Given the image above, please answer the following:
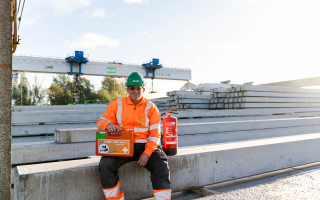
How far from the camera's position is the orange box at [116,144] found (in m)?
2.70

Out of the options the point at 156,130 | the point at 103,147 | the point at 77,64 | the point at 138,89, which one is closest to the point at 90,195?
the point at 103,147

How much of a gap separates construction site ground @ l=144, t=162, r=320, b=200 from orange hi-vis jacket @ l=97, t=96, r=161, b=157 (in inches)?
40.4

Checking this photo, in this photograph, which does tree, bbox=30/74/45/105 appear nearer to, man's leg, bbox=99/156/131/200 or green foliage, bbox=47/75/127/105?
green foliage, bbox=47/75/127/105

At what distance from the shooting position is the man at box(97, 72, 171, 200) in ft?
8.79

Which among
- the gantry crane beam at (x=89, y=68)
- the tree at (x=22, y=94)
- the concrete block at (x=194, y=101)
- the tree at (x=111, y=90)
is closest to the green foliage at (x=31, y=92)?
the tree at (x=22, y=94)

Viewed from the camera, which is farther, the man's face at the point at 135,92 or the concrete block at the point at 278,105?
the concrete block at the point at 278,105

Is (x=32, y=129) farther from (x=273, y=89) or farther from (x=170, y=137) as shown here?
(x=273, y=89)

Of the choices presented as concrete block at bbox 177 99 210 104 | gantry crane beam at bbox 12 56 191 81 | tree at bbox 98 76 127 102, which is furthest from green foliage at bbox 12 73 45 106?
concrete block at bbox 177 99 210 104

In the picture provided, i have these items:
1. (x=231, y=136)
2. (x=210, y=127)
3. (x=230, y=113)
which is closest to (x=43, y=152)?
(x=210, y=127)

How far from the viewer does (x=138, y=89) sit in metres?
2.98

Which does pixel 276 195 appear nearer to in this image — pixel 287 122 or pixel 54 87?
pixel 287 122

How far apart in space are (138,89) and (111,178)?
3.67 ft

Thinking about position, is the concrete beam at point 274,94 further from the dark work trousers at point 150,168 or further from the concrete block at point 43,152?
the dark work trousers at point 150,168

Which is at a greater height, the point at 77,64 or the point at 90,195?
the point at 77,64
